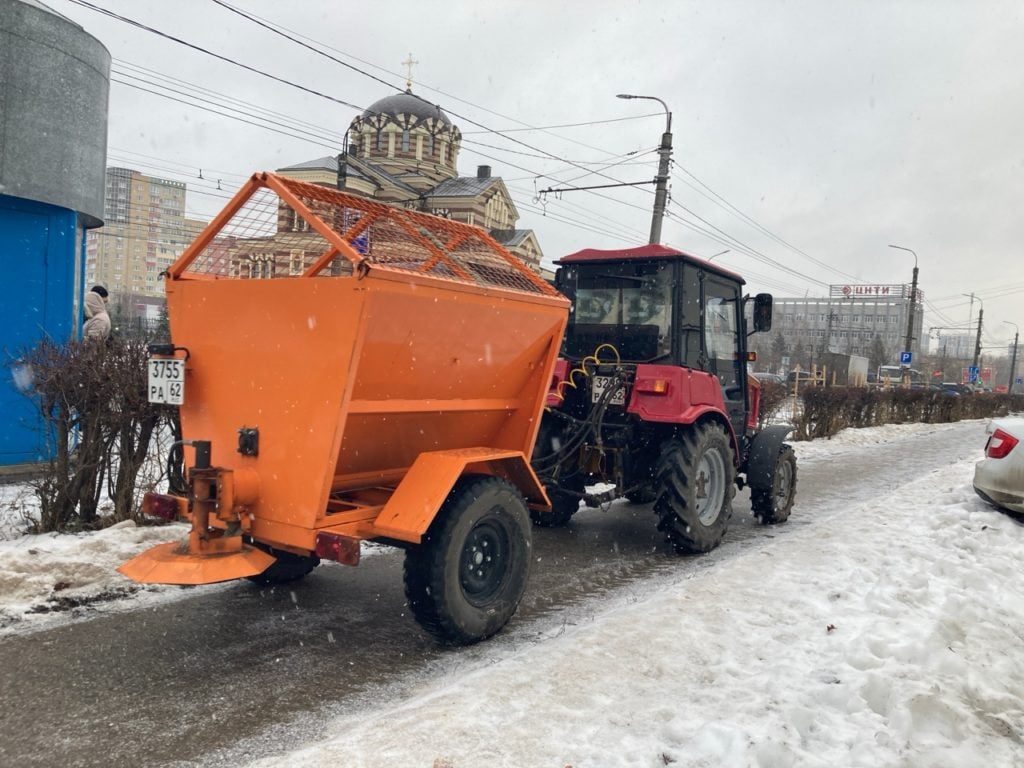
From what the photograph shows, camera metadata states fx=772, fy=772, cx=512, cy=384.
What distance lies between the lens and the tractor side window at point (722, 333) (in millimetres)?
7156

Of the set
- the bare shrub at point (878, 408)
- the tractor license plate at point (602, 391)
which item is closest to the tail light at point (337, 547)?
the tractor license plate at point (602, 391)

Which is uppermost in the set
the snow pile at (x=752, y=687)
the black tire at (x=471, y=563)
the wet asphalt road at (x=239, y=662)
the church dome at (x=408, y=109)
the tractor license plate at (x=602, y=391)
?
the church dome at (x=408, y=109)

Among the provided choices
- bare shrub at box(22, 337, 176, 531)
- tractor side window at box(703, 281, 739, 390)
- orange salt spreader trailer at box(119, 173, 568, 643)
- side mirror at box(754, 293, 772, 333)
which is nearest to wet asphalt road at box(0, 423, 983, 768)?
orange salt spreader trailer at box(119, 173, 568, 643)

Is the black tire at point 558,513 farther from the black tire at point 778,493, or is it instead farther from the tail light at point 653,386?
the black tire at point 778,493

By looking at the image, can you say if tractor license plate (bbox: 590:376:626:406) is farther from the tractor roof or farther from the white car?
the white car

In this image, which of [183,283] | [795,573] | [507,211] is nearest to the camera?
[183,283]

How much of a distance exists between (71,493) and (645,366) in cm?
463

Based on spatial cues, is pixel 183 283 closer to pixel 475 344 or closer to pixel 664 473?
pixel 475 344

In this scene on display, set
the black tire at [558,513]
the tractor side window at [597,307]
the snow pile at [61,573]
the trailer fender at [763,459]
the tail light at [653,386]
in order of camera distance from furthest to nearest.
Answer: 1. the trailer fender at [763,459]
2. the black tire at [558,513]
3. the tractor side window at [597,307]
4. the tail light at [653,386]
5. the snow pile at [61,573]

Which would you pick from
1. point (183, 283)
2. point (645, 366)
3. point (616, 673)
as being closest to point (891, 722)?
point (616, 673)

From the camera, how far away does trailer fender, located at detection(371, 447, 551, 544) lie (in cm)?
392

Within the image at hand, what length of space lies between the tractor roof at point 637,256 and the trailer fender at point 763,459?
1693mm

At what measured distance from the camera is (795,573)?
553cm

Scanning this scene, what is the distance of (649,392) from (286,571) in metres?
3.14
